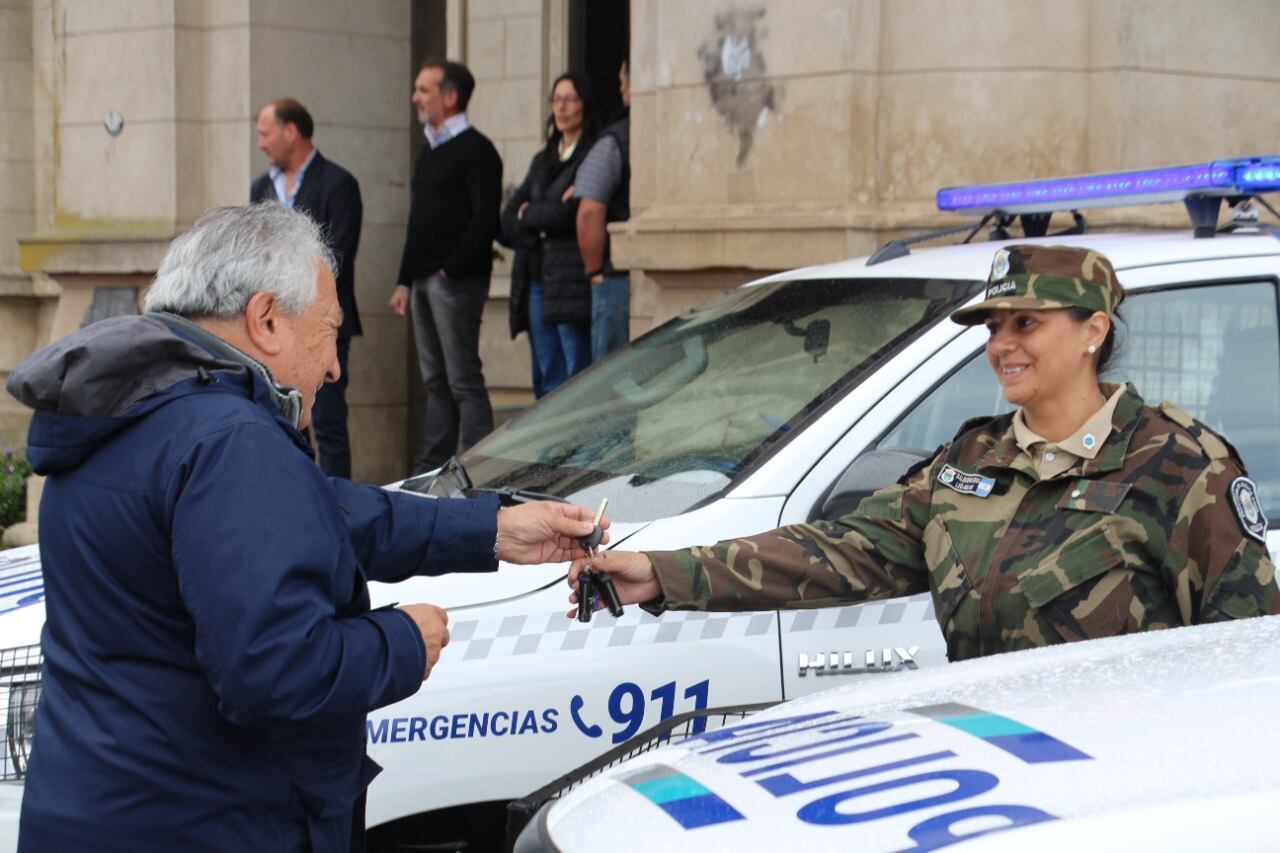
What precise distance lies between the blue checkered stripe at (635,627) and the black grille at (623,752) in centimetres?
22

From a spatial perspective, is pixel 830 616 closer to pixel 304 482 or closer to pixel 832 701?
pixel 832 701

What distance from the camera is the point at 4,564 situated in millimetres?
4363

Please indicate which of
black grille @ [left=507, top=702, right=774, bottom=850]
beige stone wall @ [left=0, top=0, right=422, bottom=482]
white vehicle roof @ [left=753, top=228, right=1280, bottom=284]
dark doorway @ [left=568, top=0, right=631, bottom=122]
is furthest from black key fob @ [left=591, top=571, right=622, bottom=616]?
dark doorway @ [left=568, top=0, right=631, bottom=122]

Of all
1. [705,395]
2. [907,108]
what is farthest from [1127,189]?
[907,108]

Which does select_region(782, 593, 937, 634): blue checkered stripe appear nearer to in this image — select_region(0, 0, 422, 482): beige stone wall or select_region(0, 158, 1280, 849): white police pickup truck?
select_region(0, 158, 1280, 849): white police pickup truck

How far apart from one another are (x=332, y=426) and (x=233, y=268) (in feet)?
20.0

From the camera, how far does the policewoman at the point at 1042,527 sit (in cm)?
305

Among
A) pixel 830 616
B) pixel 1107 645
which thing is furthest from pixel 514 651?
pixel 1107 645

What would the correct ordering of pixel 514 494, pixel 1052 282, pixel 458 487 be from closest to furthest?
pixel 1052 282 < pixel 514 494 < pixel 458 487

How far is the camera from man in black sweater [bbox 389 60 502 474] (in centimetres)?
870

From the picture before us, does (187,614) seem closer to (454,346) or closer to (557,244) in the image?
(557,244)

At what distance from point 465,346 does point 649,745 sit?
5623 mm

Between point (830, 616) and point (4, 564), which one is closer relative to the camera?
point (830, 616)

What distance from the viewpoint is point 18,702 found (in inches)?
137
